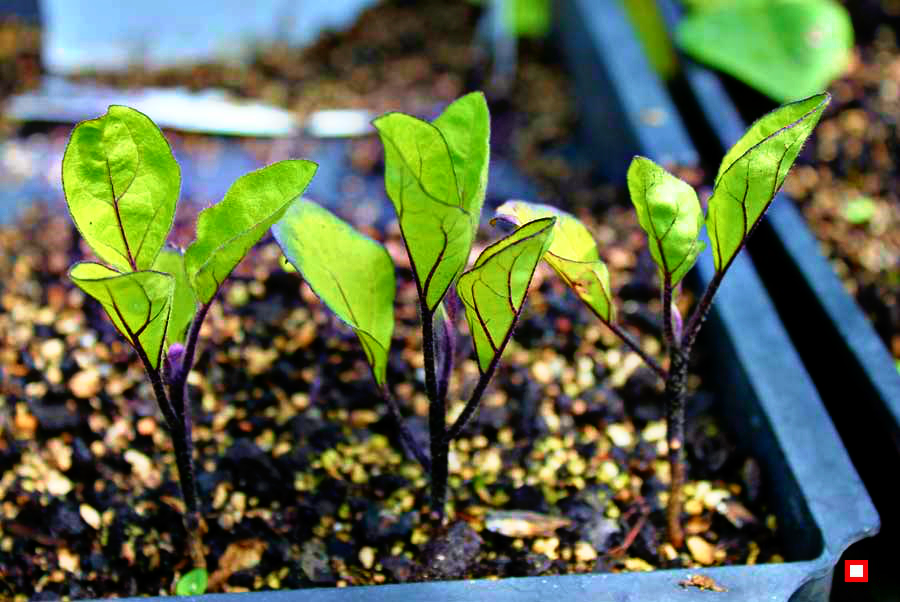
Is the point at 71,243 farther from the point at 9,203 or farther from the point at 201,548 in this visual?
the point at 201,548

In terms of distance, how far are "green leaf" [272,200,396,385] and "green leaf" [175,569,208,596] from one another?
0.78 feet

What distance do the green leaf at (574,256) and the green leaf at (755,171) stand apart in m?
0.08


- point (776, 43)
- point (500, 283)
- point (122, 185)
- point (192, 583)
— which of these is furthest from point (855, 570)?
point (776, 43)

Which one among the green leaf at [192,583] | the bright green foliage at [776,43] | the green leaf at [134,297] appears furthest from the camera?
the bright green foliage at [776,43]

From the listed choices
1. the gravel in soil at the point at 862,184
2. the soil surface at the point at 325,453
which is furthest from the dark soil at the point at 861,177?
the soil surface at the point at 325,453

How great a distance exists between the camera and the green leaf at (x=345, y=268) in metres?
0.69

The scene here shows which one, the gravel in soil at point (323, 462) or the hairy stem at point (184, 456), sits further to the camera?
the gravel in soil at point (323, 462)

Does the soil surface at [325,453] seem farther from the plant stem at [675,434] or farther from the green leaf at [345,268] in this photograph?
the green leaf at [345,268]

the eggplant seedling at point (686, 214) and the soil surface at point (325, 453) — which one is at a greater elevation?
the eggplant seedling at point (686, 214)

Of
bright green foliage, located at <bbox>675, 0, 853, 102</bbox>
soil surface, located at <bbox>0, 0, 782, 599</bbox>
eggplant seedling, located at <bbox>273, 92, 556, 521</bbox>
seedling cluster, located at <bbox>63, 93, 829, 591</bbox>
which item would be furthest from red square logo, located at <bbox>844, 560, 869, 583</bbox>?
bright green foliage, located at <bbox>675, 0, 853, 102</bbox>

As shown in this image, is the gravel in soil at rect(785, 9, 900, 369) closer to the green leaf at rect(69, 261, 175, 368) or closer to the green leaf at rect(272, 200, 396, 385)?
the green leaf at rect(272, 200, 396, 385)

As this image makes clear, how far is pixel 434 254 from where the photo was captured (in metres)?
0.63

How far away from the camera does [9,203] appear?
1346mm

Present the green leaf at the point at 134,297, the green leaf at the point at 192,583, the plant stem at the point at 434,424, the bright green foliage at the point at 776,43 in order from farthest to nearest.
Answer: the bright green foliage at the point at 776,43
the green leaf at the point at 192,583
the plant stem at the point at 434,424
the green leaf at the point at 134,297
